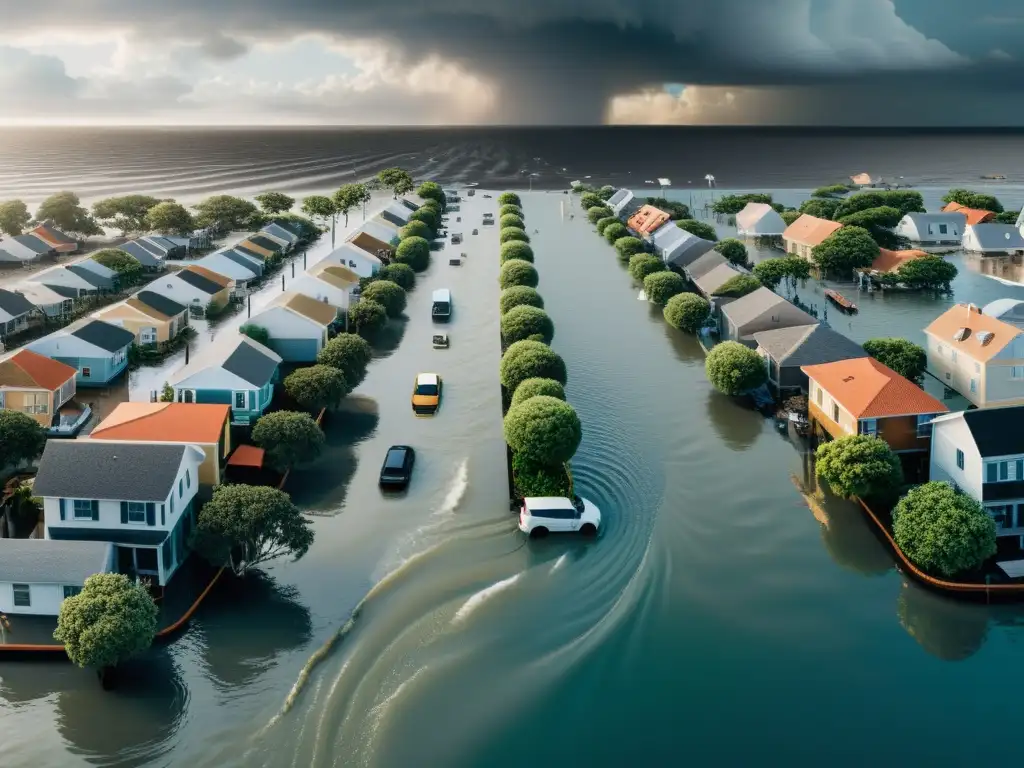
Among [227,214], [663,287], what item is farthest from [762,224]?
[227,214]

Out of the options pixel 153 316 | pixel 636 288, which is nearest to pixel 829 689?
pixel 153 316

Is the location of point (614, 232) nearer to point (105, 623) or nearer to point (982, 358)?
point (982, 358)

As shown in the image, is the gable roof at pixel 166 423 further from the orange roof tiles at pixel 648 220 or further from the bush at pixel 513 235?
the orange roof tiles at pixel 648 220

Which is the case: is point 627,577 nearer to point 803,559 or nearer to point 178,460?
point 803,559

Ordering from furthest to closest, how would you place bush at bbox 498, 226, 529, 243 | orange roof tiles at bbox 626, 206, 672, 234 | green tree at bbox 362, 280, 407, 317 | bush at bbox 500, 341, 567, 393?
orange roof tiles at bbox 626, 206, 672, 234
bush at bbox 498, 226, 529, 243
green tree at bbox 362, 280, 407, 317
bush at bbox 500, 341, 567, 393

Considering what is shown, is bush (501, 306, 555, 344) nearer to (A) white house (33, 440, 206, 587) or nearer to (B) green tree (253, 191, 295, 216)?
(A) white house (33, 440, 206, 587)

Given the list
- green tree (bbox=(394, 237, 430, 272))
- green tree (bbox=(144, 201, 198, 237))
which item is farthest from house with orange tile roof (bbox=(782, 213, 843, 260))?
green tree (bbox=(144, 201, 198, 237))
